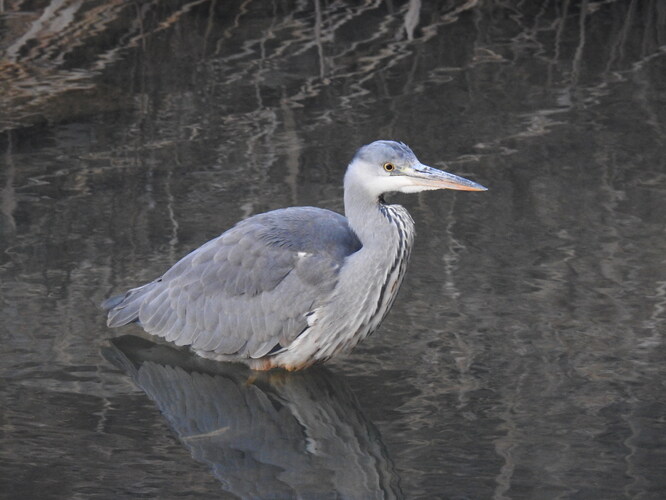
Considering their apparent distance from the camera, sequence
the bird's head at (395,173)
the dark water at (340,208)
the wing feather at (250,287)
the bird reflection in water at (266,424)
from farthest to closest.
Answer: the wing feather at (250,287) < the bird's head at (395,173) < the dark water at (340,208) < the bird reflection in water at (266,424)

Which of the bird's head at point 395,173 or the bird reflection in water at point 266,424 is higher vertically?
the bird's head at point 395,173

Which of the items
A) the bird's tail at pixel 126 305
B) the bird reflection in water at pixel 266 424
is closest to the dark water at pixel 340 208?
the bird reflection in water at pixel 266 424

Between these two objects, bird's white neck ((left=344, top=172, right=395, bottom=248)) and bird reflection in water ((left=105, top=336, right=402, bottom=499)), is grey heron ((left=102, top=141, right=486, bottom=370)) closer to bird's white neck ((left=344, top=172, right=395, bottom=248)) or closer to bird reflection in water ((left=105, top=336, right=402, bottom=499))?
bird's white neck ((left=344, top=172, right=395, bottom=248))

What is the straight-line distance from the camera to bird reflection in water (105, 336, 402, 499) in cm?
526

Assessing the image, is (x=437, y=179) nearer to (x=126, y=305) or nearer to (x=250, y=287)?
(x=250, y=287)

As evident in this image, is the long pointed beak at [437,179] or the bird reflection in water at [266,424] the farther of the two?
the long pointed beak at [437,179]

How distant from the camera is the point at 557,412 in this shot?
18.7 feet

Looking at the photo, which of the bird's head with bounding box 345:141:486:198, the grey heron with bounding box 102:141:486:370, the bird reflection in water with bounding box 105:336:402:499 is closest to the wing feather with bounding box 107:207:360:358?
the grey heron with bounding box 102:141:486:370

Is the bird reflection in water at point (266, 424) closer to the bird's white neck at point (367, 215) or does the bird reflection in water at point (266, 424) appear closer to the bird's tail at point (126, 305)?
the bird's tail at point (126, 305)

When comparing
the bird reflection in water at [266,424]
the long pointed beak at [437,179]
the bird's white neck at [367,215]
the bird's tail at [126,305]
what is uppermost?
the long pointed beak at [437,179]

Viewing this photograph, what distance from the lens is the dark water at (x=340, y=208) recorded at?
213 inches

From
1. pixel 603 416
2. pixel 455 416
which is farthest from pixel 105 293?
pixel 603 416

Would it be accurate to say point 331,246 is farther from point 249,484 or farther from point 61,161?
point 61,161

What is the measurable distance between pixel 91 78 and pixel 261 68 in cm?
144
